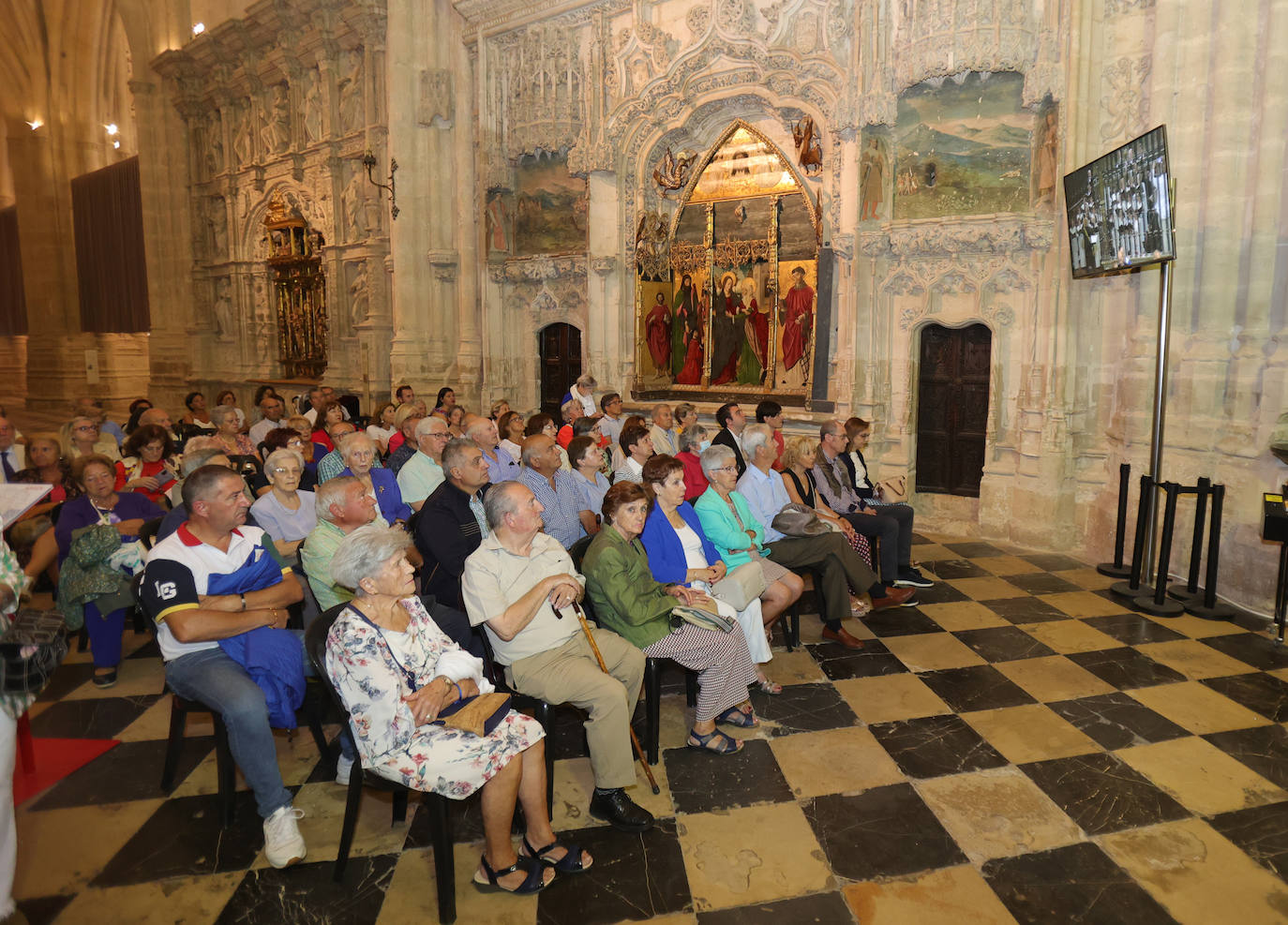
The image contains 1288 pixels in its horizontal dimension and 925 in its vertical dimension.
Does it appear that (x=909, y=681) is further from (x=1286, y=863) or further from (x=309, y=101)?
(x=309, y=101)

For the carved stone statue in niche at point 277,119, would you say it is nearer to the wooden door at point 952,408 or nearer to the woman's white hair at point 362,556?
the wooden door at point 952,408

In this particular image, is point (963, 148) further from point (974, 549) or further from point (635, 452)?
point (635, 452)

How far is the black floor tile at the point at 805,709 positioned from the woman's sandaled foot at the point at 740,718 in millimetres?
Answer: 115

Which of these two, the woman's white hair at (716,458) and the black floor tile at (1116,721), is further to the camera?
the woman's white hair at (716,458)

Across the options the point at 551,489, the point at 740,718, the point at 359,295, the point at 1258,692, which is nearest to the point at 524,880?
the point at 740,718

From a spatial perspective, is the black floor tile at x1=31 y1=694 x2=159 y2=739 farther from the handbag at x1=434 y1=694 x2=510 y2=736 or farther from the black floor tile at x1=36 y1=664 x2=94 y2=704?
the handbag at x1=434 y1=694 x2=510 y2=736

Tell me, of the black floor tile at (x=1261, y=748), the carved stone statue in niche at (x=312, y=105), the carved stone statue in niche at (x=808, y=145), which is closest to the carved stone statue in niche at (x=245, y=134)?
the carved stone statue in niche at (x=312, y=105)

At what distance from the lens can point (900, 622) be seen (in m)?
5.47

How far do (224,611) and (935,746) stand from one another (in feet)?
10.6

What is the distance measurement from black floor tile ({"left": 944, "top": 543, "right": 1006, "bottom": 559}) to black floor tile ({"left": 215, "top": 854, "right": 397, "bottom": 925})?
590cm

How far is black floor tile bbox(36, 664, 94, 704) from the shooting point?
439cm

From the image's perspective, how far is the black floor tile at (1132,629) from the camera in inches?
202

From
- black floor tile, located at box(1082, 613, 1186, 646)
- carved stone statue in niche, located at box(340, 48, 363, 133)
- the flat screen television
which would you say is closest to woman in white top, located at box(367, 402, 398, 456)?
black floor tile, located at box(1082, 613, 1186, 646)

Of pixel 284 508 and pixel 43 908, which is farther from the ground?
pixel 284 508
